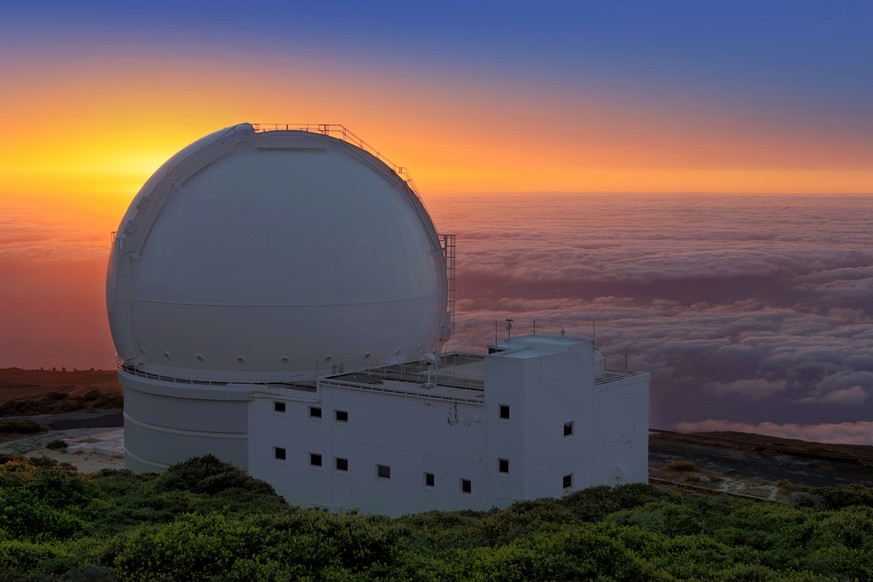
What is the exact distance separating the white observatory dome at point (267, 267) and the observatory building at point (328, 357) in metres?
0.06

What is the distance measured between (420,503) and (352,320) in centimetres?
626

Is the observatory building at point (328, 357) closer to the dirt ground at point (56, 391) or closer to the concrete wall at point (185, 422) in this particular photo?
the concrete wall at point (185, 422)

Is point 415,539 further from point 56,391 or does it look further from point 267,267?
point 56,391

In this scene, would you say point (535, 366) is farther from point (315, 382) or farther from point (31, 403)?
point (31, 403)

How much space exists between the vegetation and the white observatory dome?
18.6 feet

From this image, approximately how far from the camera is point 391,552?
1361 cm

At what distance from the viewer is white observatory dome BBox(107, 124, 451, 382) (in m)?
27.8

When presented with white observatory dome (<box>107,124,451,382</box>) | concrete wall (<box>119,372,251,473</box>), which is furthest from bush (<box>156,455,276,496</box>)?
white observatory dome (<box>107,124,451,382</box>)

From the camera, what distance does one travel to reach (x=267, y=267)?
91.2ft

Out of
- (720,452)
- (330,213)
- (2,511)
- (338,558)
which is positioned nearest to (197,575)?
(338,558)

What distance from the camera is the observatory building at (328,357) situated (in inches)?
947

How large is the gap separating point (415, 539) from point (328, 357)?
40.5ft

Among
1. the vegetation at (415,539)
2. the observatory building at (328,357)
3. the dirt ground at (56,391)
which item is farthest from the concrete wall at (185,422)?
the dirt ground at (56,391)

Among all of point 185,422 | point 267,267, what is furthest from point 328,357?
point 185,422
